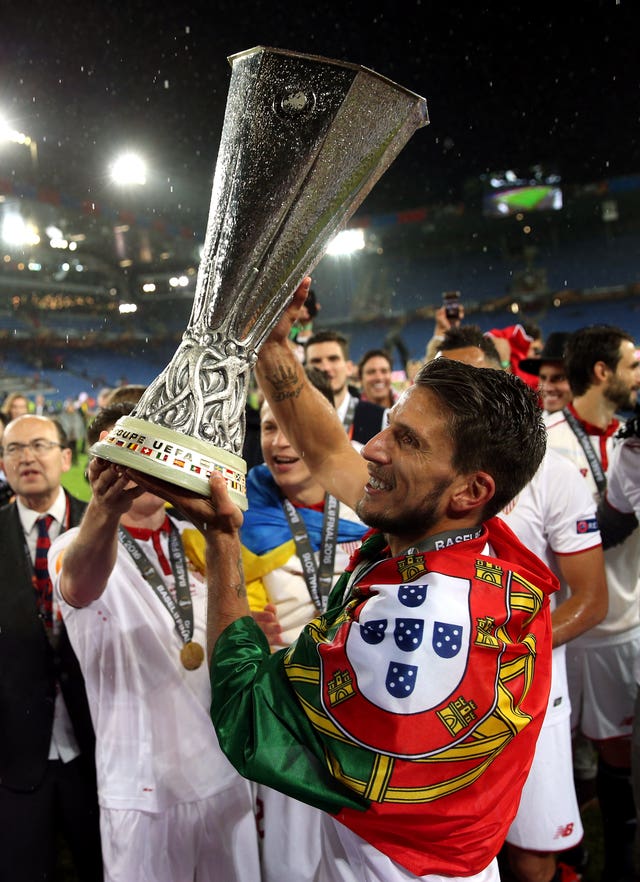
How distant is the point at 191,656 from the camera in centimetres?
222

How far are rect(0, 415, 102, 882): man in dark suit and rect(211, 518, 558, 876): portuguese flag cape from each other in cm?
146

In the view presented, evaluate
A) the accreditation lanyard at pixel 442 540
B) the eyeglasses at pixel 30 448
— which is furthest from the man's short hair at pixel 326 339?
the accreditation lanyard at pixel 442 540

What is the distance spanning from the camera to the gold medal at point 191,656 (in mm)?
2215

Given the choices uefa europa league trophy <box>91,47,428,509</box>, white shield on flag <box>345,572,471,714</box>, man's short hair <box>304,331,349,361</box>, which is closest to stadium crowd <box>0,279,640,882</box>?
white shield on flag <box>345,572,471,714</box>

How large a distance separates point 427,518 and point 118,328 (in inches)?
955

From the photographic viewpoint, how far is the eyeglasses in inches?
119

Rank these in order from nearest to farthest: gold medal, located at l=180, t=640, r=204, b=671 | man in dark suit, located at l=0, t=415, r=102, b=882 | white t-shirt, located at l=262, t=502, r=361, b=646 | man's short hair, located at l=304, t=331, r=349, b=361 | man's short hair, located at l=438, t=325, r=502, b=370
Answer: gold medal, located at l=180, t=640, r=204, b=671, white t-shirt, located at l=262, t=502, r=361, b=646, man in dark suit, located at l=0, t=415, r=102, b=882, man's short hair, located at l=438, t=325, r=502, b=370, man's short hair, located at l=304, t=331, r=349, b=361

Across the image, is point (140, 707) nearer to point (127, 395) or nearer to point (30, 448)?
point (127, 395)

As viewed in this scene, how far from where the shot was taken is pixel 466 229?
88.1 feet

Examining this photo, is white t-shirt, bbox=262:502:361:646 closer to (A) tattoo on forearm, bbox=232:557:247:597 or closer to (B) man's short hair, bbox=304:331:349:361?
(A) tattoo on forearm, bbox=232:557:247:597

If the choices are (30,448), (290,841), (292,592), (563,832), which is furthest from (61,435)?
(563,832)

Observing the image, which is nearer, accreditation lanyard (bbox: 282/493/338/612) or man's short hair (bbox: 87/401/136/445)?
man's short hair (bbox: 87/401/136/445)

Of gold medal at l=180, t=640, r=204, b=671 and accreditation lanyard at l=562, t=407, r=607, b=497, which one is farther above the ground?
accreditation lanyard at l=562, t=407, r=607, b=497

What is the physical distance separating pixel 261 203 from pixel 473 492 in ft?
2.44
